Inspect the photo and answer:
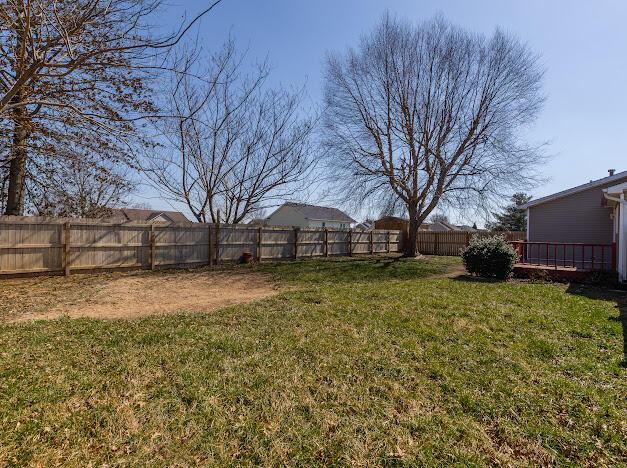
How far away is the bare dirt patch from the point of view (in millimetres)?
5750

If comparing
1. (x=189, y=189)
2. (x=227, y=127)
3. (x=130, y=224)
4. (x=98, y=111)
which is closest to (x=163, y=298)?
(x=98, y=111)

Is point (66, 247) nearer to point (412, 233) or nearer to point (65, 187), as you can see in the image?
point (65, 187)

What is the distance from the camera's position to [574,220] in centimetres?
1336

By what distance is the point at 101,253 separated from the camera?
992 centimetres

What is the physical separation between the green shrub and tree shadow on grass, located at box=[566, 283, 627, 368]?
1.49 meters

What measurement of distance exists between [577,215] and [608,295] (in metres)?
7.19

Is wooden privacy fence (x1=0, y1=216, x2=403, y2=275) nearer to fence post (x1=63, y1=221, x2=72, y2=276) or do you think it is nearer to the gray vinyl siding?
fence post (x1=63, y1=221, x2=72, y2=276)

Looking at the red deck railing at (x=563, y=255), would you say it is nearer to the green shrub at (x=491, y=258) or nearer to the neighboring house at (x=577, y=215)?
the neighboring house at (x=577, y=215)

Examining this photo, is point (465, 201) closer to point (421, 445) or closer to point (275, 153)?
point (275, 153)

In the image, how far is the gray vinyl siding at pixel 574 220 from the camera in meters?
12.8

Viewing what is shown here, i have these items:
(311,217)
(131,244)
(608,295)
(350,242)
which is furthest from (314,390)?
(311,217)

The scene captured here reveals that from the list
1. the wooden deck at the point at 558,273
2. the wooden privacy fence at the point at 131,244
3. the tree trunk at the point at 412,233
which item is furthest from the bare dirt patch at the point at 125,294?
the tree trunk at the point at 412,233

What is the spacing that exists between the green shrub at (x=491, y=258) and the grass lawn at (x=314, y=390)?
4.50 meters

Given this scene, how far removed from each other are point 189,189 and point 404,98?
10.4 metres
